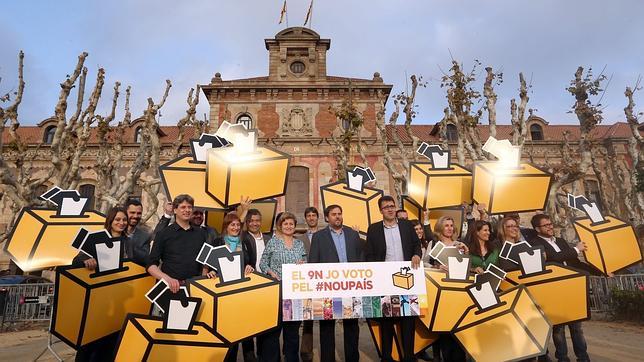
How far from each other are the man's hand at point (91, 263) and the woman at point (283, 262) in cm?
180

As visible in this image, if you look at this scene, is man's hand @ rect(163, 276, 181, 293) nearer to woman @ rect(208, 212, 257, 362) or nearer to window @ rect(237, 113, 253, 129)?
woman @ rect(208, 212, 257, 362)

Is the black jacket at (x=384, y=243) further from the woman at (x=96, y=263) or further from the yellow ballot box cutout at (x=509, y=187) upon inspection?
the woman at (x=96, y=263)

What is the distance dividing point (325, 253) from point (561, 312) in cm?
289

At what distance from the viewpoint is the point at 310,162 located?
72.7 feet

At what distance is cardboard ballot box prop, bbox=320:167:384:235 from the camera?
6188mm

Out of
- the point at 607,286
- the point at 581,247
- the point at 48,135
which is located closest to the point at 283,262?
the point at 581,247

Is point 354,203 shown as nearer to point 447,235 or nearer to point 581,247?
point 447,235

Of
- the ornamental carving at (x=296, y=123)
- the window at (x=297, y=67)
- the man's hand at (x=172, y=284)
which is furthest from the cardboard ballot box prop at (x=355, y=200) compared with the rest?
the window at (x=297, y=67)

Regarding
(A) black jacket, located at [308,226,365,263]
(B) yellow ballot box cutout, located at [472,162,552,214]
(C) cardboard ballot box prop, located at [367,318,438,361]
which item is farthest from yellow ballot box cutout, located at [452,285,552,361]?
(B) yellow ballot box cutout, located at [472,162,552,214]

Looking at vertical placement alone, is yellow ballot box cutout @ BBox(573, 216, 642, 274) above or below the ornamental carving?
below

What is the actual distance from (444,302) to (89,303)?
3.97 meters

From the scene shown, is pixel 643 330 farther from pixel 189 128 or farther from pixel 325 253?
pixel 189 128

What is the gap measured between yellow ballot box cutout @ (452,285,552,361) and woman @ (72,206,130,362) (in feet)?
12.8

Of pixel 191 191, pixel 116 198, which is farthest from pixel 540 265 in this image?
pixel 116 198
